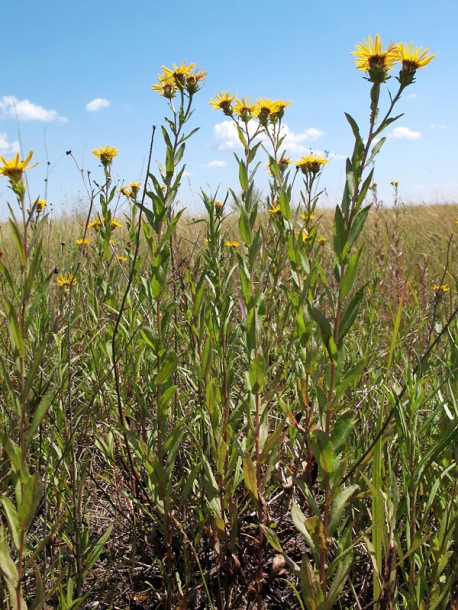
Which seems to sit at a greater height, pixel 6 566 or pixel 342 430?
pixel 342 430

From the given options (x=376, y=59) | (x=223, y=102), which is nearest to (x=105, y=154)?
(x=223, y=102)

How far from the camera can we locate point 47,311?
2111 millimetres

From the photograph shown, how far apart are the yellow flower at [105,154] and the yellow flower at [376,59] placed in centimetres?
162

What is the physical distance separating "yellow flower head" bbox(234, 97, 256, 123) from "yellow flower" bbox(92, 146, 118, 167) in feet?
2.48

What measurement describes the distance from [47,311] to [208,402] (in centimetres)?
109

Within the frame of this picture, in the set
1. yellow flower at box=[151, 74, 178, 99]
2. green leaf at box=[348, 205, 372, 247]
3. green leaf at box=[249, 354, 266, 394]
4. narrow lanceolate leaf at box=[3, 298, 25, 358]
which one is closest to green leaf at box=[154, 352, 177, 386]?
green leaf at box=[249, 354, 266, 394]

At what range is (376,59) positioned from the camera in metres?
1.12

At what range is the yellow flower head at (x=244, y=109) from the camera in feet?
6.45

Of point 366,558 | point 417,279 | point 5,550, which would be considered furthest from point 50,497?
point 417,279

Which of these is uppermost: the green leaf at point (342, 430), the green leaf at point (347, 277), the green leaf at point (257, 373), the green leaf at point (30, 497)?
the green leaf at point (347, 277)

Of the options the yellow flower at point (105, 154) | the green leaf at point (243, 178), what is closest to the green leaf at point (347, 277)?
the green leaf at point (243, 178)

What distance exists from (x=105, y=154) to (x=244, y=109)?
83 centimetres

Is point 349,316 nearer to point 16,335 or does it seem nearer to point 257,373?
point 257,373

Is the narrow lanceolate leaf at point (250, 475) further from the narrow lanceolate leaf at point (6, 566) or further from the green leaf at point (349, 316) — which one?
the narrow lanceolate leaf at point (6, 566)
